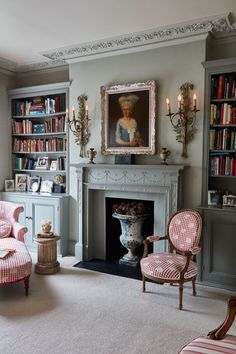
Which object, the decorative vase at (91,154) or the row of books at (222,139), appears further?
the decorative vase at (91,154)

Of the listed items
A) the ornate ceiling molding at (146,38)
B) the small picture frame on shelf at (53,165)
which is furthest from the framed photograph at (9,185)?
the ornate ceiling molding at (146,38)

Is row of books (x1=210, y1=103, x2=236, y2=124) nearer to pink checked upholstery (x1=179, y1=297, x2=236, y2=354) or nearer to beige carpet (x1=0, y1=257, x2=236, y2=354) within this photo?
beige carpet (x1=0, y1=257, x2=236, y2=354)

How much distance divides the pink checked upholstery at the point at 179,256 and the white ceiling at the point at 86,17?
6.79 ft

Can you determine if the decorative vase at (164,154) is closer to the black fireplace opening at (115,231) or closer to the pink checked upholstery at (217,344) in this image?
the black fireplace opening at (115,231)

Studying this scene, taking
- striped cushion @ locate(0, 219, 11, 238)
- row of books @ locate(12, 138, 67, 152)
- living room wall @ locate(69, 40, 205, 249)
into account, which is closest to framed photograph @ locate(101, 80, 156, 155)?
living room wall @ locate(69, 40, 205, 249)

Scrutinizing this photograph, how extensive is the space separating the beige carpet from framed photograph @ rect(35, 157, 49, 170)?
1831 millimetres

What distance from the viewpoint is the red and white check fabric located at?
3148mm

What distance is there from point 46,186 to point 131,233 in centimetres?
165

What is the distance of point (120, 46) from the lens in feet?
12.5

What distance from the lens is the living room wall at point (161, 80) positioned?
3.50 m

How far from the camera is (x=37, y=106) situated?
4.67 m

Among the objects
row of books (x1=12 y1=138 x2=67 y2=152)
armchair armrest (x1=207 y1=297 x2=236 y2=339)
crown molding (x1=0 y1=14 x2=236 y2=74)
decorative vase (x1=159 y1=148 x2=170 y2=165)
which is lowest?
armchair armrest (x1=207 y1=297 x2=236 y2=339)

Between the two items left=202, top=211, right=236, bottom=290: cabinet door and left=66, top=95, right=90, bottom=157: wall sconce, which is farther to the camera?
left=66, top=95, right=90, bottom=157: wall sconce

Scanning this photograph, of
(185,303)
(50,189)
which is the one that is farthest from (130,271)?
(50,189)
